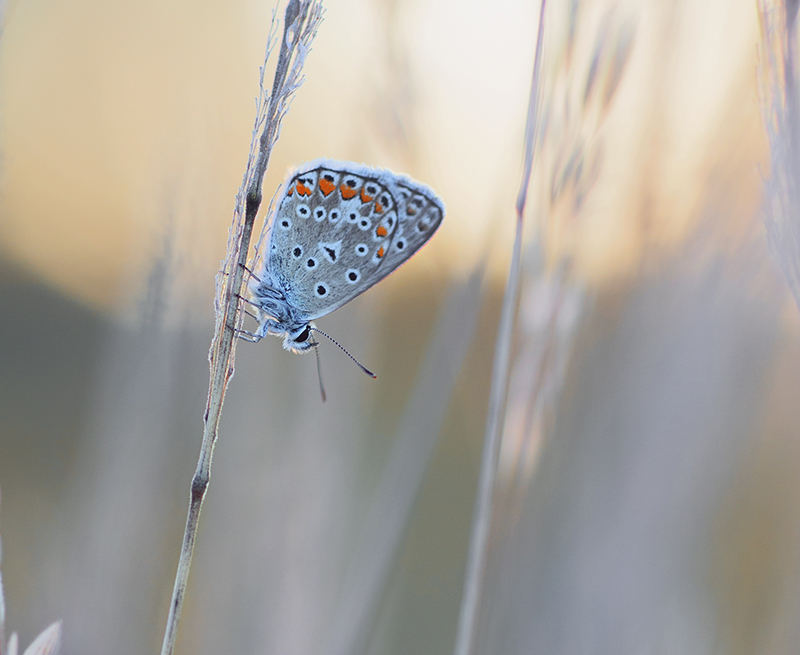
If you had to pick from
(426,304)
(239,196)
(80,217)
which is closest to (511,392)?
(239,196)

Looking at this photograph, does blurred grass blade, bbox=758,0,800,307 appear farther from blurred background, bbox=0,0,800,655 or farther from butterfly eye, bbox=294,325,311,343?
butterfly eye, bbox=294,325,311,343

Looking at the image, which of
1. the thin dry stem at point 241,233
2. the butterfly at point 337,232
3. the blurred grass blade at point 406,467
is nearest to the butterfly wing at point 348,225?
the butterfly at point 337,232

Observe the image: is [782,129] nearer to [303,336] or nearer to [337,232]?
[337,232]

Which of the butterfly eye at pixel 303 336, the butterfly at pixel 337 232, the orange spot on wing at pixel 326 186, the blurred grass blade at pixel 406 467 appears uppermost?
the orange spot on wing at pixel 326 186

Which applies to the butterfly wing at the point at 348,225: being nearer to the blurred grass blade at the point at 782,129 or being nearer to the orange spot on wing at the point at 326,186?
the orange spot on wing at the point at 326,186

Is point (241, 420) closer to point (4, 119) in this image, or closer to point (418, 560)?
point (418, 560)

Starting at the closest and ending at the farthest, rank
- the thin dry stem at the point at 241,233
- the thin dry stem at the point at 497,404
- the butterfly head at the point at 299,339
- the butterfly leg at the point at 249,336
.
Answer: the thin dry stem at the point at 241,233
the thin dry stem at the point at 497,404
the butterfly leg at the point at 249,336
the butterfly head at the point at 299,339

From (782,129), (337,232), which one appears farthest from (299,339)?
(782,129)
